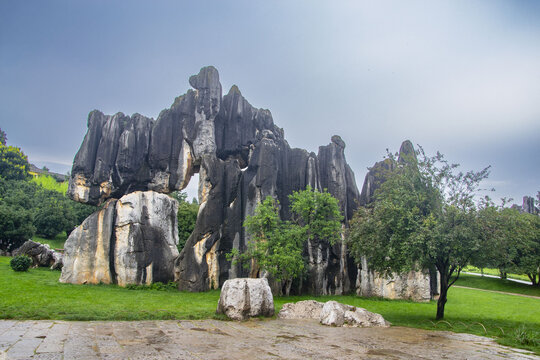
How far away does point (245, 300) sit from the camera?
14.5 m

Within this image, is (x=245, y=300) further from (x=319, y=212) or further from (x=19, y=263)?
(x=19, y=263)

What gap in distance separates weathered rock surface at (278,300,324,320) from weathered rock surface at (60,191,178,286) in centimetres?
1490

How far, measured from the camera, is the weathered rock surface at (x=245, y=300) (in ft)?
46.4

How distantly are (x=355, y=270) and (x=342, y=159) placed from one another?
33.7 feet

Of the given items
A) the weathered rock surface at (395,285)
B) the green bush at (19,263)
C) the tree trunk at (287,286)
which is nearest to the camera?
the tree trunk at (287,286)

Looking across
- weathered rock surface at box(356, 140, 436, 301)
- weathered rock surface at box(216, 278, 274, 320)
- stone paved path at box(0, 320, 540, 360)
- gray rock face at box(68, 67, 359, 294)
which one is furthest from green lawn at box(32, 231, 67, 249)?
stone paved path at box(0, 320, 540, 360)

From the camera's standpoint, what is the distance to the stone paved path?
7.71 m

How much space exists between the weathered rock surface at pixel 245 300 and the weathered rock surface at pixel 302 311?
738mm

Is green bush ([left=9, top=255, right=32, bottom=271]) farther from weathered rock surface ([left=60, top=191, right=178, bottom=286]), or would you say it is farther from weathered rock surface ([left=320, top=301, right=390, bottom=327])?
weathered rock surface ([left=320, top=301, right=390, bottom=327])

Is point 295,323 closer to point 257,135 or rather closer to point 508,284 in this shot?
point 257,135

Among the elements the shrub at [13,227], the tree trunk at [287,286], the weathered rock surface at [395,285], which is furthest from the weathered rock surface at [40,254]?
the weathered rock surface at [395,285]

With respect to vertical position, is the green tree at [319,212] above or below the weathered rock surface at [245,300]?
above

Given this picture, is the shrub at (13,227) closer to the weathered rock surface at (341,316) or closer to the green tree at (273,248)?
the green tree at (273,248)

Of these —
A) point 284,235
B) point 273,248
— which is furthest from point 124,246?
point 284,235
